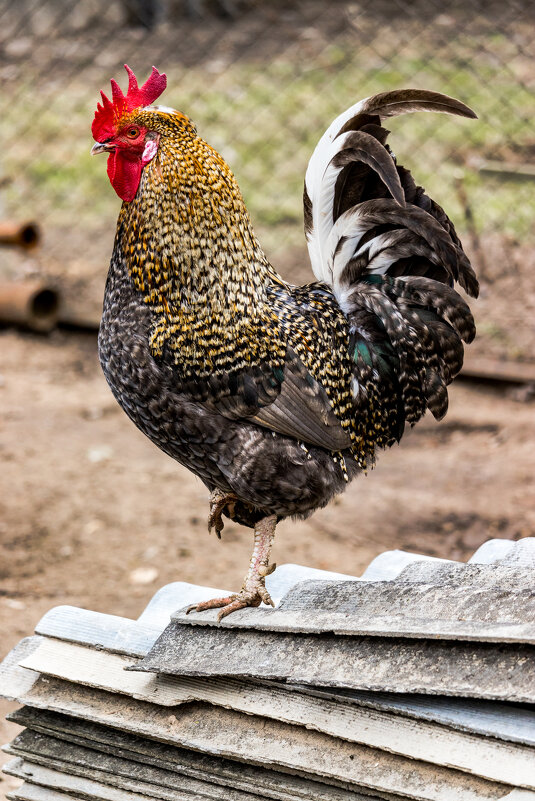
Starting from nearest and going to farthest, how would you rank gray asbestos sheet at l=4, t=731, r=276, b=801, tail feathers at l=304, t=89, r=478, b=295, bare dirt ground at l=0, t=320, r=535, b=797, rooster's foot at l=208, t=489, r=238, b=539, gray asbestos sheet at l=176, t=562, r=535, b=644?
1. gray asbestos sheet at l=176, t=562, r=535, b=644
2. gray asbestos sheet at l=4, t=731, r=276, b=801
3. tail feathers at l=304, t=89, r=478, b=295
4. rooster's foot at l=208, t=489, r=238, b=539
5. bare dirt ground at l=0, t=320, r=535, b=797

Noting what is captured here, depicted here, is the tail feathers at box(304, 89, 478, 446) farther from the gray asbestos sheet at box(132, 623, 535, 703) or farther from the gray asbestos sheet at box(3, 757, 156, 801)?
the gray asbestos sheet at box(3, 757, 156, 801)

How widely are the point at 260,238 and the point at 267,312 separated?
18.3ft

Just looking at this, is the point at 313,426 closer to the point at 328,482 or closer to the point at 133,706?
the point at 328,482

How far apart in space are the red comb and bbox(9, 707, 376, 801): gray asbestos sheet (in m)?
1.93

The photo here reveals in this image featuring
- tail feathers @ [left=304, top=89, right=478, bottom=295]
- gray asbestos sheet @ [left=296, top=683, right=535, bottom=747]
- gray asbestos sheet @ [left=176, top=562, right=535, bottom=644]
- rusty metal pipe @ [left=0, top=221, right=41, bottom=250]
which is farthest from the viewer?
rusty metal pipe @ [left=0, top=221, right=41, bottom=250]

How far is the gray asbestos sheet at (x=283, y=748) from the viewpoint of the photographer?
253 centimetres

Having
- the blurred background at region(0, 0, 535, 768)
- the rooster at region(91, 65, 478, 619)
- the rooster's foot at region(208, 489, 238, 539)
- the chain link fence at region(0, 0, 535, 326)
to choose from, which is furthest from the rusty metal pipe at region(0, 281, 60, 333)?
the rooster at region(91, 65, 478, 619)

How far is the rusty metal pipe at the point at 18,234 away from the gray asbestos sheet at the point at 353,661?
5327 millimetres

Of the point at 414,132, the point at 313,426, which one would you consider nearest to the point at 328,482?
the point at 313,426

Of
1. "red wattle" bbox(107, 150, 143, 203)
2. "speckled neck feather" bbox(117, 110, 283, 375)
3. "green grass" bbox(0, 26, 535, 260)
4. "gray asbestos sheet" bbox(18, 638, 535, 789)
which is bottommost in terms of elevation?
"green grass" bbox(0, 26, 535, 260)

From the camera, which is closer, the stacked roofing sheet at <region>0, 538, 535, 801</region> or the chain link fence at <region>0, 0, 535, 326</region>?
the stacked roofing sheet at <region>0, 538, 535, 801</region>

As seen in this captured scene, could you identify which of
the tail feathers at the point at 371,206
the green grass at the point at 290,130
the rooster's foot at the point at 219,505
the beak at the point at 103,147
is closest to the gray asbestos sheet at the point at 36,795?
the rooster's foot at the point at 219,505

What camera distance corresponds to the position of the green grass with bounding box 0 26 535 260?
9109mm

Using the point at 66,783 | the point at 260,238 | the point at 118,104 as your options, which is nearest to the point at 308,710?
the point at 66,783
